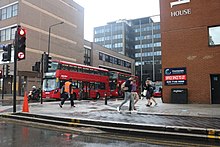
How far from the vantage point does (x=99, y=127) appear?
7652 mm

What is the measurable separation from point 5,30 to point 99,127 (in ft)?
128

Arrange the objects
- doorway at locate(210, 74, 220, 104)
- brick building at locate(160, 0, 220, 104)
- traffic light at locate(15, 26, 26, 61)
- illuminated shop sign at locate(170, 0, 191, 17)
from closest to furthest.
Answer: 1. traffic light at locate(15, 26, 26, 61)
2. doorway at locate(210, 74, 220, 104)
3. brick building at locate(160, 0, 220, 104)
4. illuminated shop sign at locate(170, 0, 191, 17)

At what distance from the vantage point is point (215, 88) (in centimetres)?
1536

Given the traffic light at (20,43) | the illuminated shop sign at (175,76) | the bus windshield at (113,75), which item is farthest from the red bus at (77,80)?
the traffic light at (20,43)

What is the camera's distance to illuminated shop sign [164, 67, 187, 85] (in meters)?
16.2

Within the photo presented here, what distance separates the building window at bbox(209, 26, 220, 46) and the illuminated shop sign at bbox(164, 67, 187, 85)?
2.50 m

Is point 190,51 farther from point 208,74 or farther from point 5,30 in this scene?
point 5,30

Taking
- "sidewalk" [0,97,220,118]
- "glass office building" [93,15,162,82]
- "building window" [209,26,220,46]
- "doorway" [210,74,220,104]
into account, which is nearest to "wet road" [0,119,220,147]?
"sidewalk" [0,97,220,118]

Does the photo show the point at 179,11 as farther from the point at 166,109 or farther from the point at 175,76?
the point at 166,109

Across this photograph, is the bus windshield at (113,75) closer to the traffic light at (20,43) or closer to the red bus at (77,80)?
the red bus at (77,80)

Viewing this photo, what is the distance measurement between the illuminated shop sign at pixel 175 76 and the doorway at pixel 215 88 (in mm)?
1761

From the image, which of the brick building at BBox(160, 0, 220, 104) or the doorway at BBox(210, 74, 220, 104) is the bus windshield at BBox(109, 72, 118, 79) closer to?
the brick building at BBox(160, 0, 220, 104)

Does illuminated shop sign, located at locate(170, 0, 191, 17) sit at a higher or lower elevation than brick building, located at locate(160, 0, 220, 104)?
higher

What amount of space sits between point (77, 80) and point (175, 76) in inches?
446
